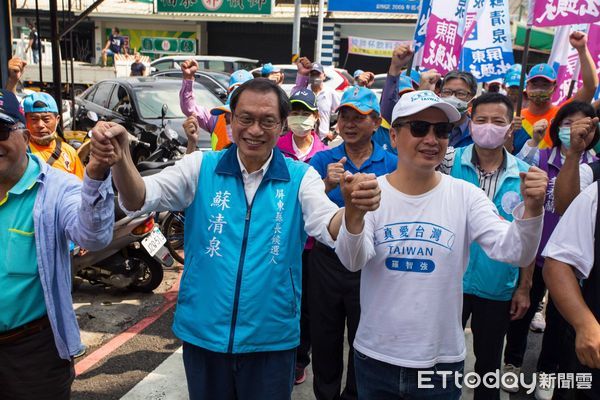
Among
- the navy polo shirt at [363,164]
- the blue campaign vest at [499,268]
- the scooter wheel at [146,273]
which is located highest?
the navy polo shirt at [363,164]

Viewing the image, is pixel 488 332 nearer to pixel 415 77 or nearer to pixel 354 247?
pixel 354 247

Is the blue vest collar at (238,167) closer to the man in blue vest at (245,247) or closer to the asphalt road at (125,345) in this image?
the man in blue vest at (245,247)

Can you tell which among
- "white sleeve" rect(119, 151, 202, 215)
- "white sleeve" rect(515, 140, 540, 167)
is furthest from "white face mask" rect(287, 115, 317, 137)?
"white sleeve" rect(119, 151, 202, 215)

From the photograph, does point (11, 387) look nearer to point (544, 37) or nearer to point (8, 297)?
point (8, 297)

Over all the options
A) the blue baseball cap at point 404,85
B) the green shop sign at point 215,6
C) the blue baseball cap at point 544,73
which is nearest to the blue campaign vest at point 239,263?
the blue baseball cap at point 404,85

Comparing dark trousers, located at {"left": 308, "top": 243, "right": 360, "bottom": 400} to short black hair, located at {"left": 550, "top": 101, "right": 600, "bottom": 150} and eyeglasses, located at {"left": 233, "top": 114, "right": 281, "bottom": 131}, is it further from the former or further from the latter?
short black hair, located at {"left": 550, "top": 101, "right": 600, "bottom": 150}

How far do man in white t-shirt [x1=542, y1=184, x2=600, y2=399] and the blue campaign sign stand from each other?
18413mm

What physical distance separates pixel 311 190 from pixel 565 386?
145cm

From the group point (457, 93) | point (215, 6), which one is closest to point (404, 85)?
point (457, 93)

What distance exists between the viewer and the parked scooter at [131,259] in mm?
4762

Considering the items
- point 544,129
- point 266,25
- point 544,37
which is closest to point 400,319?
point 544,129

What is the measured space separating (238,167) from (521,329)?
7.95 ft

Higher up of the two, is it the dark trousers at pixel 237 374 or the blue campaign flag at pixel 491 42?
the blue campaign flag at pixel 491 42

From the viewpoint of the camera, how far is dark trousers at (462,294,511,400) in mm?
3025
